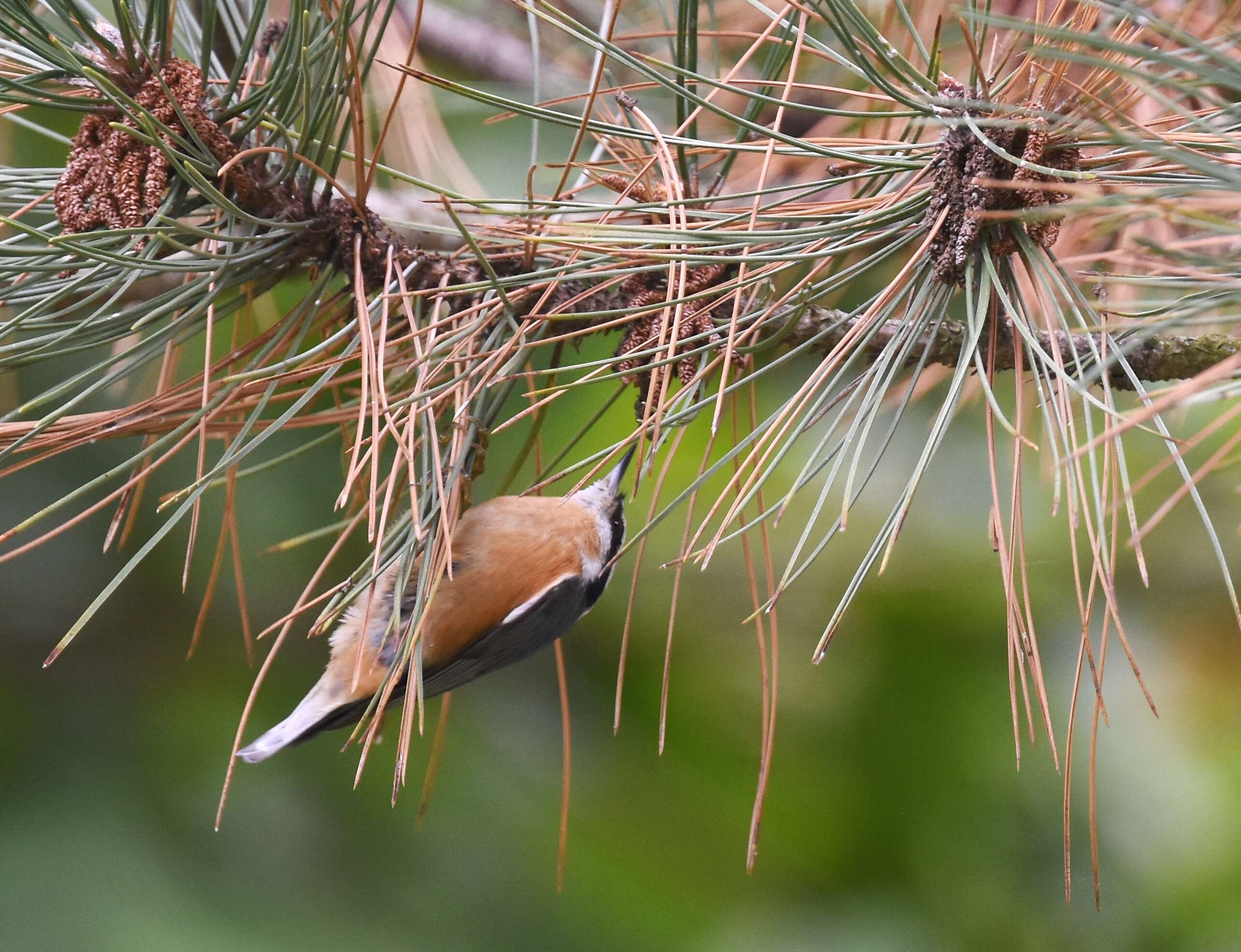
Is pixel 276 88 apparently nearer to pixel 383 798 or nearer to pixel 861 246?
pixel 861 246

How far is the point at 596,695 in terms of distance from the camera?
4.48ft

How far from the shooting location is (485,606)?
88 cm

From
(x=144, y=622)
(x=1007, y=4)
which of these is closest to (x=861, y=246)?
(x=1007, y=4)

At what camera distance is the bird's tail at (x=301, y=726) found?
2.69ft

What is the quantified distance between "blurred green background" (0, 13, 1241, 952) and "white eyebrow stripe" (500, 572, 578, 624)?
330mm

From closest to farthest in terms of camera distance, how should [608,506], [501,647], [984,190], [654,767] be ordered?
[984,190]
[501,647]
[608,506]
[654,767]

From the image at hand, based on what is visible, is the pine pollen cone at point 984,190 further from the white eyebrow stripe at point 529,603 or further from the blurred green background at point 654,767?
the blurred green background at point 654,767

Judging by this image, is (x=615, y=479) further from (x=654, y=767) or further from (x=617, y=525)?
(x=654, y=767)

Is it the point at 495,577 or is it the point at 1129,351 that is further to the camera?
the point at 495,577

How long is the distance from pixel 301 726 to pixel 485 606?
186 mm

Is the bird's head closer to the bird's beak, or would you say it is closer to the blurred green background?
the bird's beak

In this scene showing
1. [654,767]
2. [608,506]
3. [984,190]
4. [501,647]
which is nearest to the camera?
[984,190]

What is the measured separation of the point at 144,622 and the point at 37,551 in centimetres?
17

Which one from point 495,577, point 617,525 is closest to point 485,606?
point 495,577
